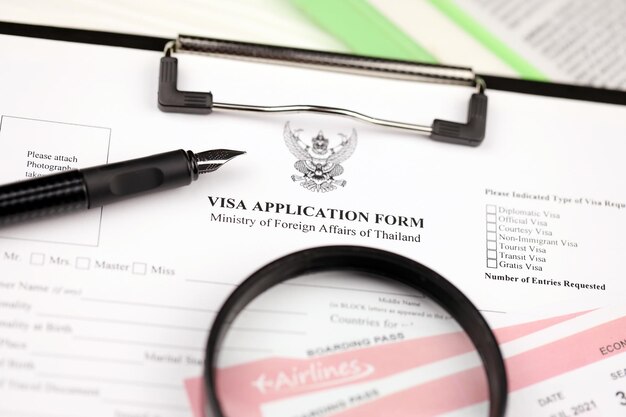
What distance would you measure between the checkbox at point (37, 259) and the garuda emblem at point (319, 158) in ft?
0.79

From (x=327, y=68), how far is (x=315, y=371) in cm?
32

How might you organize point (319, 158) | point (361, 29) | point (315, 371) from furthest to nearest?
point (361, 29) → point (319, 158) → point (315, 371)

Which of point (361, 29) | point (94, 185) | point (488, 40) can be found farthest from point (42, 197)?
point (488, 40)

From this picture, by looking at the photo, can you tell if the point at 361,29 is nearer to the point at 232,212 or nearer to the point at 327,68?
the point at 327,68

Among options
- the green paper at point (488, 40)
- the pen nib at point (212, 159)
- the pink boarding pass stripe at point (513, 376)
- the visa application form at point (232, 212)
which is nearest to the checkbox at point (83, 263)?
the visa application form at point (232, 212)

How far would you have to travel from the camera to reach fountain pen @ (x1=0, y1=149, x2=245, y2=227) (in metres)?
0.71

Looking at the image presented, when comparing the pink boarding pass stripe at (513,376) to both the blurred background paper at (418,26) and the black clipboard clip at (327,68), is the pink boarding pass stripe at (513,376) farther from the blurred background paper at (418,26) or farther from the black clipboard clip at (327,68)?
the blurred background paper at (418,26)

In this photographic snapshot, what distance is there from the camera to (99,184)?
73 centimetres

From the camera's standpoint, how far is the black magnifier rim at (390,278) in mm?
677

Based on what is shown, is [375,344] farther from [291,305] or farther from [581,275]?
[581,275]

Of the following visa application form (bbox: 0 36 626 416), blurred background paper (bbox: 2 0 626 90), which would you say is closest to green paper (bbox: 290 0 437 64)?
blurred background paper (bbox: 2 0 626 90)

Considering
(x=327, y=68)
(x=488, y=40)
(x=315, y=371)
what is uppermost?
(x=488, y=40)

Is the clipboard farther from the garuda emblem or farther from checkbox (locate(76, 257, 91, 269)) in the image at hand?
checkbox (locate(76, 257, 91, 269))

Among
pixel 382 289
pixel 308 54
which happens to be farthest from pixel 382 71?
pixel 382 289
